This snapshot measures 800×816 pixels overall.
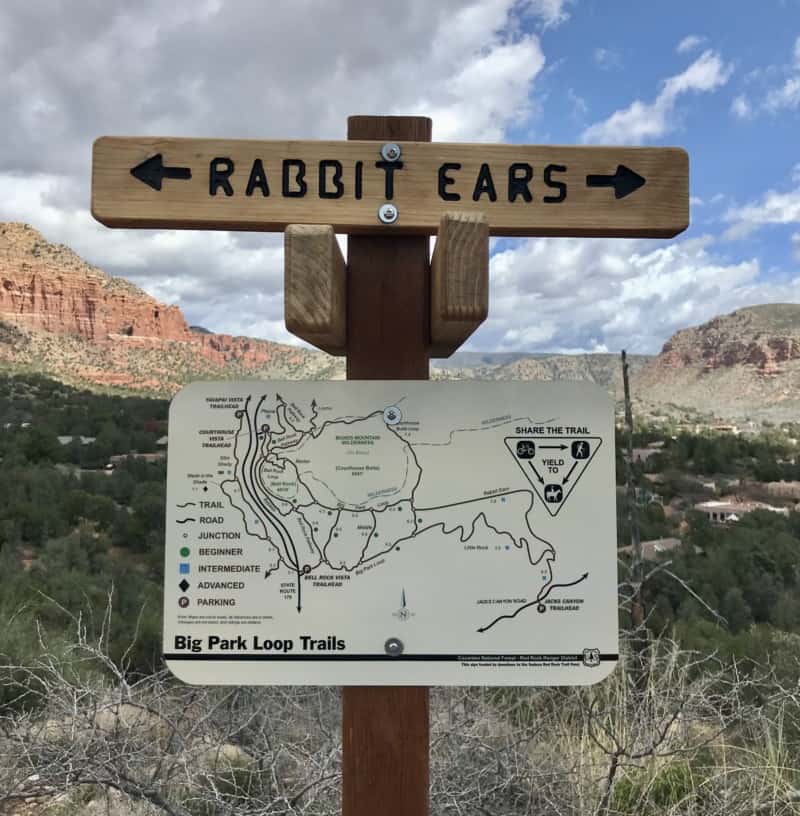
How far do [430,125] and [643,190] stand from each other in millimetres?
489

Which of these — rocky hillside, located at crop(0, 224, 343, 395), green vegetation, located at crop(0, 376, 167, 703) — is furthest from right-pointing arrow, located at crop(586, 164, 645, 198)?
rocky hillside, located at crop(0, 224, 343, 395)

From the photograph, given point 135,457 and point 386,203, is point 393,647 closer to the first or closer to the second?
point 386,203

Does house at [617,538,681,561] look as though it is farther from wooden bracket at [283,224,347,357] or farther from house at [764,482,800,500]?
wooden bracket at [283,224,347,357]

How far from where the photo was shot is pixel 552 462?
4.79 feet

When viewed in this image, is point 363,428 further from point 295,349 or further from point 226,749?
point 295,349

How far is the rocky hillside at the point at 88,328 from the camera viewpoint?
1794 inches

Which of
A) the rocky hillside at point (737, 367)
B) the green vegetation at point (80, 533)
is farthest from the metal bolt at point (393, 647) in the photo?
the rocky hillside at point (737, 367)

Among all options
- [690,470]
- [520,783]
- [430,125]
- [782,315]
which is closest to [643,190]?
[430,125]

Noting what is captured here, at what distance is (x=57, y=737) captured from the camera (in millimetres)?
3047

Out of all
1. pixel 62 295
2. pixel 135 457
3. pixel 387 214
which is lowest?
pixel 135 457

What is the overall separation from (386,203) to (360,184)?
69 millimetres

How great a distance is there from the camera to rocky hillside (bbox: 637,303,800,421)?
51406 millimetres

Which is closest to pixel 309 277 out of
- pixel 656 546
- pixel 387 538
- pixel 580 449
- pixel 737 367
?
pixel 387 538

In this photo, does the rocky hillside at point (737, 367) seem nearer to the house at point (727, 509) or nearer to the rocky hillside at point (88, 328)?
the rocky hillside at point (88, 328)
